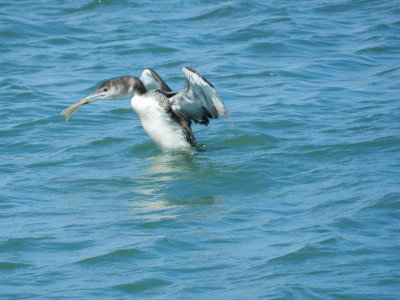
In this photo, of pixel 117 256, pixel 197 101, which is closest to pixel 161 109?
pixel 197 101

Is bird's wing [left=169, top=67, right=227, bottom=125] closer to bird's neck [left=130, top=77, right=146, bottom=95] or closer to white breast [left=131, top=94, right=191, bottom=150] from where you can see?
white breast [left=131, top=94, right=191, bottom=150]

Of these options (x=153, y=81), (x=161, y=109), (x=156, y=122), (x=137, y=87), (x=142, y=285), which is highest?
(x=137, y=87)

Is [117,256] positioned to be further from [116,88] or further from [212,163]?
[116,88]

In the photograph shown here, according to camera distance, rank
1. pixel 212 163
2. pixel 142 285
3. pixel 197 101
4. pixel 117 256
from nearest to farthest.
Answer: pixel 142 285
pixel 117 256
pixel 212 163
pixel 197 101

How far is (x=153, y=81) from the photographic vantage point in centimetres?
1059

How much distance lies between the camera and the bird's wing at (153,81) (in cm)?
1053

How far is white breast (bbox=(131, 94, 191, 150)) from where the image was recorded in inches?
386

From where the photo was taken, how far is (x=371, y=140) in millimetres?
9719

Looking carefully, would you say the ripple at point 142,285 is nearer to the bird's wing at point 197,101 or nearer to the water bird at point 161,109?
the bird's wing at point 197,101

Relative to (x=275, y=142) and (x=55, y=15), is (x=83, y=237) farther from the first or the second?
(x=55, y=15)

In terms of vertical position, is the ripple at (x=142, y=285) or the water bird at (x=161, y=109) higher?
the water bird at (x=161, y=109)

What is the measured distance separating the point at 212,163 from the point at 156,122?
2.86ft

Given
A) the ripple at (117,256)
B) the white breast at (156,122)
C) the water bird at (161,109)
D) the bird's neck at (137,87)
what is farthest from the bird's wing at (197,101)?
the ripple at (117,256)

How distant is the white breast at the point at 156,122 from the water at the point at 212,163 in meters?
0.25
